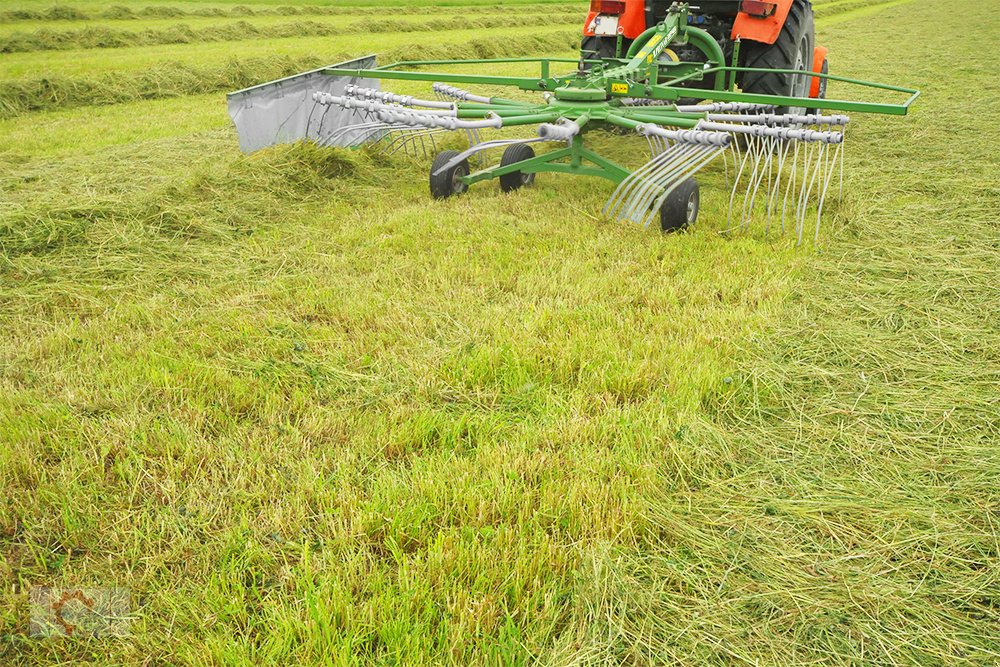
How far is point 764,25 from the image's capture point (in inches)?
250

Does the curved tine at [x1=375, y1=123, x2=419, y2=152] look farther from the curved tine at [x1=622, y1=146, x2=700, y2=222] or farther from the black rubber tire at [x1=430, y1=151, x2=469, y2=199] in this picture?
the curved tine at [x1=622, y1=146, x2=700, y2=222]

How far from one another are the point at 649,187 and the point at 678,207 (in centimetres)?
36

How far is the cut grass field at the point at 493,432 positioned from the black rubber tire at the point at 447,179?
0.36 meters

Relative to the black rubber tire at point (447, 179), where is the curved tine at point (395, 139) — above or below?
above

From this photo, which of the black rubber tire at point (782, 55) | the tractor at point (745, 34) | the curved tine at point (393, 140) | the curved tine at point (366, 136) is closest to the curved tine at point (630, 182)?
the tractor at point (745, 34)

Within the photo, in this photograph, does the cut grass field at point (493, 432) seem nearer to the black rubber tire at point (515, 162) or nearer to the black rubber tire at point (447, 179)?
the black rubber tire at point (447, 179)

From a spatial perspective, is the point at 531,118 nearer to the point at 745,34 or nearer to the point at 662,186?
the point at 662,186

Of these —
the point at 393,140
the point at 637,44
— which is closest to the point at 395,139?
the point at 393,140

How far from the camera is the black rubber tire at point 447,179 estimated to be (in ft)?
16.8

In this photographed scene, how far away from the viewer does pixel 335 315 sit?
337 cm

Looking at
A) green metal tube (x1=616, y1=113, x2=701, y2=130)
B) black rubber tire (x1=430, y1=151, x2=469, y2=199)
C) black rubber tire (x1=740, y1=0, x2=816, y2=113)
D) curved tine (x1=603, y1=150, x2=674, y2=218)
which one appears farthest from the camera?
black rubber tire (x1=740, y1=0, x2=816, y2=113)

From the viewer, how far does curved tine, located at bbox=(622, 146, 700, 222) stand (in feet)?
14.8

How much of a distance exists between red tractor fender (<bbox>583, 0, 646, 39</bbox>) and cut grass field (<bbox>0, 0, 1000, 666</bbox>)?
3.12 metres

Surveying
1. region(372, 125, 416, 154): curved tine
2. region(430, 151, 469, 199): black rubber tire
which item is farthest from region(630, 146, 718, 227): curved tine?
region(372, 125, 416, 154): curved tine
